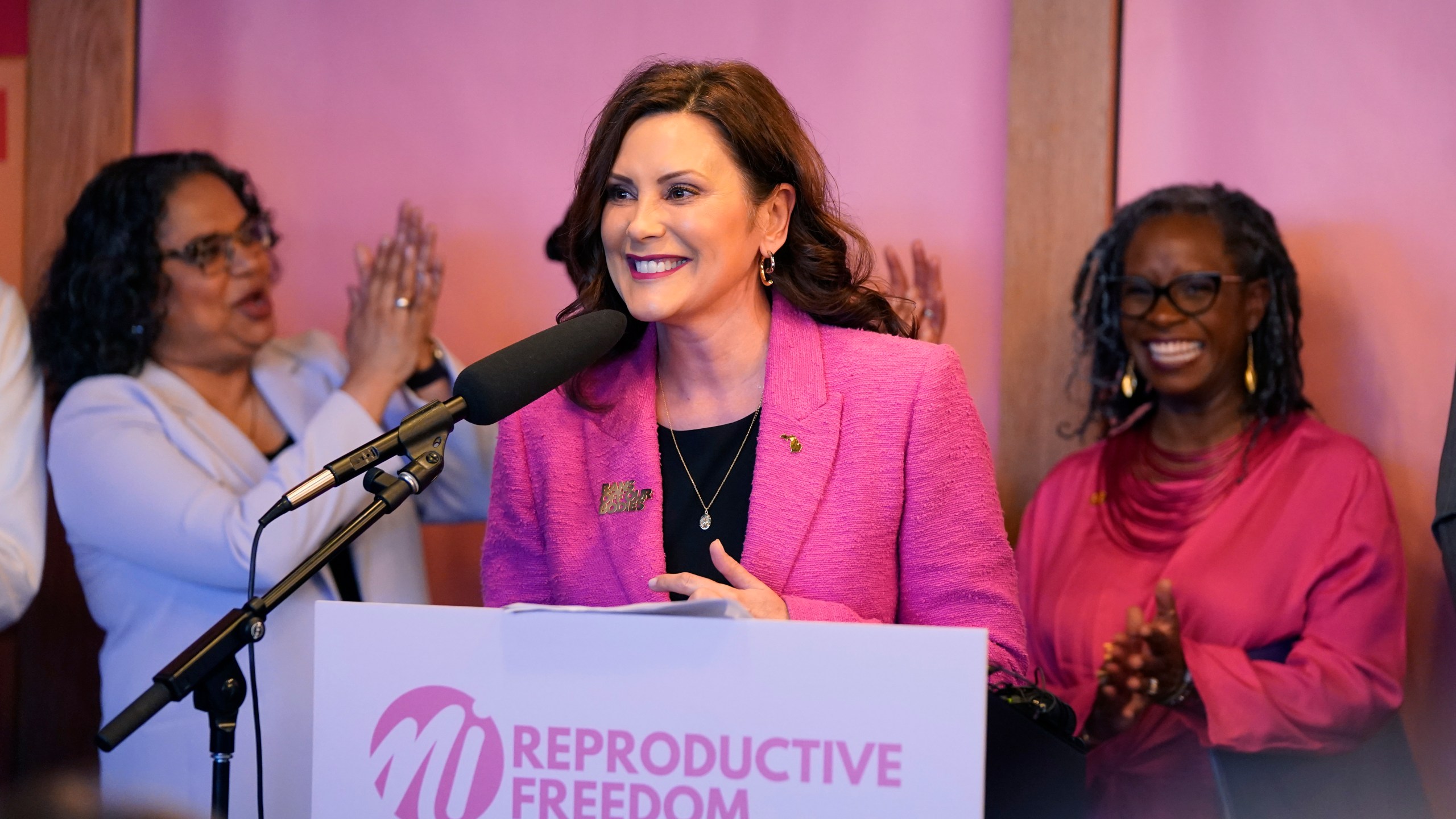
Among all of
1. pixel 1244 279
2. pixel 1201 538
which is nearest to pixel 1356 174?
pixel 1244 279

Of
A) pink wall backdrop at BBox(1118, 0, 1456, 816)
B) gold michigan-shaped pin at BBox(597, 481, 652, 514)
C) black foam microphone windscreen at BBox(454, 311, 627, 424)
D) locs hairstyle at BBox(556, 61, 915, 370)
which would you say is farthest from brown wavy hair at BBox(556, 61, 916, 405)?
pink wall backdrop at BBox(1118, 0, 1456, 816)

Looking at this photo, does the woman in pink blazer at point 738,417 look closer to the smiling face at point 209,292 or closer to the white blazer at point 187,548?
the white blazer at point 187,548

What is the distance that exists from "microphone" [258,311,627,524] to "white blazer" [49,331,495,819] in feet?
3.77

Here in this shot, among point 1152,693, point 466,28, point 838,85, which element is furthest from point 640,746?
point 466,28

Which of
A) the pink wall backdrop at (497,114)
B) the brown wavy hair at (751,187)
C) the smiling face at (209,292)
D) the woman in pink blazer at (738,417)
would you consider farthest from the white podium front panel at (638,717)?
the pink wall backdrop at (497,114)

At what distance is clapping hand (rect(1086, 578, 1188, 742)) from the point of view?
2.59m

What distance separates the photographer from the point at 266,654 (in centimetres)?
275

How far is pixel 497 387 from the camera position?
1562mm

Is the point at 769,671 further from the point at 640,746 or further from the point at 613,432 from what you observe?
the point at 613,432

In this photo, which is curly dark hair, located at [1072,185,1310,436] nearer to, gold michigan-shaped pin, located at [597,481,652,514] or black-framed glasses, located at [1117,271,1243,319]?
black-framed glasses, located at [1117,271,1243,319]

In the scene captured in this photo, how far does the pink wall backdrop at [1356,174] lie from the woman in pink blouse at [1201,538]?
0.74ft

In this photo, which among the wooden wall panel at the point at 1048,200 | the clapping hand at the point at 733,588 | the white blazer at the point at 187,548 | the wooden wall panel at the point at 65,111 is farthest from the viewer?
the wooden wall panel at the point at 65,111

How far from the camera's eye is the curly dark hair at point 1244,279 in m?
2.96

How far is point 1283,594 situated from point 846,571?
3.95 ft
